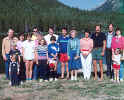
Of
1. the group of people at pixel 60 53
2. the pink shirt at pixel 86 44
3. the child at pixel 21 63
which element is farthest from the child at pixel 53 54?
the child at pixel 21 63

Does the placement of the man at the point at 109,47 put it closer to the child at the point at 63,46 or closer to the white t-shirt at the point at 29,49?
the child at the point at 63,46

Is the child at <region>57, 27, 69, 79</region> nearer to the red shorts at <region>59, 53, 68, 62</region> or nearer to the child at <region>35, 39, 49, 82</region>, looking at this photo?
the red shorts at <region>59, 53, 68, 62</region>

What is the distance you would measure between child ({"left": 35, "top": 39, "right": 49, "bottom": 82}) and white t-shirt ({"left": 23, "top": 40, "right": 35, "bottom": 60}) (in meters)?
0.16

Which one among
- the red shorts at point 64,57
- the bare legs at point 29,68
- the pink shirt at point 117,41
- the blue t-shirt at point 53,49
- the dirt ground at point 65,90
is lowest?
the dirt ground at point 65,90

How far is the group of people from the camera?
6.80m

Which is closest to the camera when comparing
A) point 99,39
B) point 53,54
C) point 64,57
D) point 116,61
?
point 116,61

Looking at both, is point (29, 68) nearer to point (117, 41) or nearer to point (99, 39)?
point (99, 39)

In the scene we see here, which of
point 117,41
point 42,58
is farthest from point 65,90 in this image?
point 117,41

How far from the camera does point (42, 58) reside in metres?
6.95


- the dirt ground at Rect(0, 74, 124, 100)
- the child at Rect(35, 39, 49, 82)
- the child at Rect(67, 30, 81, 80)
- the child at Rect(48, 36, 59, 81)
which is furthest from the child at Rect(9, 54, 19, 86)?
the child at Rect(67, 30, 81, 80)

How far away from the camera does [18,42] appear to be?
7.13m

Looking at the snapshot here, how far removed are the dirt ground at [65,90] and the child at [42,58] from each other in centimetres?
32

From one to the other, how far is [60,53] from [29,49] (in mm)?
805

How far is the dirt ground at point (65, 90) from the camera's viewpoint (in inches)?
213
